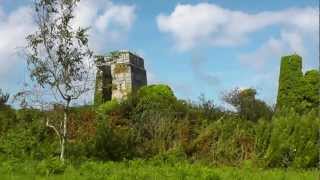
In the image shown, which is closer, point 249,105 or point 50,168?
point 50,168

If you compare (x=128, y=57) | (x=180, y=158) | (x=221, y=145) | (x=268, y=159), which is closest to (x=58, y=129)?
(x=180, y=158)

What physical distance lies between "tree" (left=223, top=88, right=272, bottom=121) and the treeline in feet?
11.8

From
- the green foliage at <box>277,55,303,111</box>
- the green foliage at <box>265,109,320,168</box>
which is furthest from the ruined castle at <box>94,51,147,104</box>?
the green foliage at <box>265,109,320,168</box>

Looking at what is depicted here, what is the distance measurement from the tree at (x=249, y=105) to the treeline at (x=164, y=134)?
3.60 meters

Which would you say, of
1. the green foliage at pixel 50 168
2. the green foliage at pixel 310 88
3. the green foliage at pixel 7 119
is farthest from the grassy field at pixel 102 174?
the green foliage at pixel 310 88

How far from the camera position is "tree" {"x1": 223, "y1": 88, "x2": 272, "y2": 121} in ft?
103

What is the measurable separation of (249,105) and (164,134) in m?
13.7

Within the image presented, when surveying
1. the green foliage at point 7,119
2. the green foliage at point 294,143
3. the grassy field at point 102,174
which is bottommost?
the grassy field at point 102,174

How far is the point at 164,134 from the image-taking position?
963 inches

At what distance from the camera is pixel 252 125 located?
24.9 m

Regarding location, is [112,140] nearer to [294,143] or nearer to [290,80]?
[294,143]

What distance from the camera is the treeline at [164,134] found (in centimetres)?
2148

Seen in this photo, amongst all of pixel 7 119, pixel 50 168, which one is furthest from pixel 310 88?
pixel 50 168

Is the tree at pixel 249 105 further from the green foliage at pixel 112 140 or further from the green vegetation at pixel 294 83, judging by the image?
the green foliage at pixel 112 140
